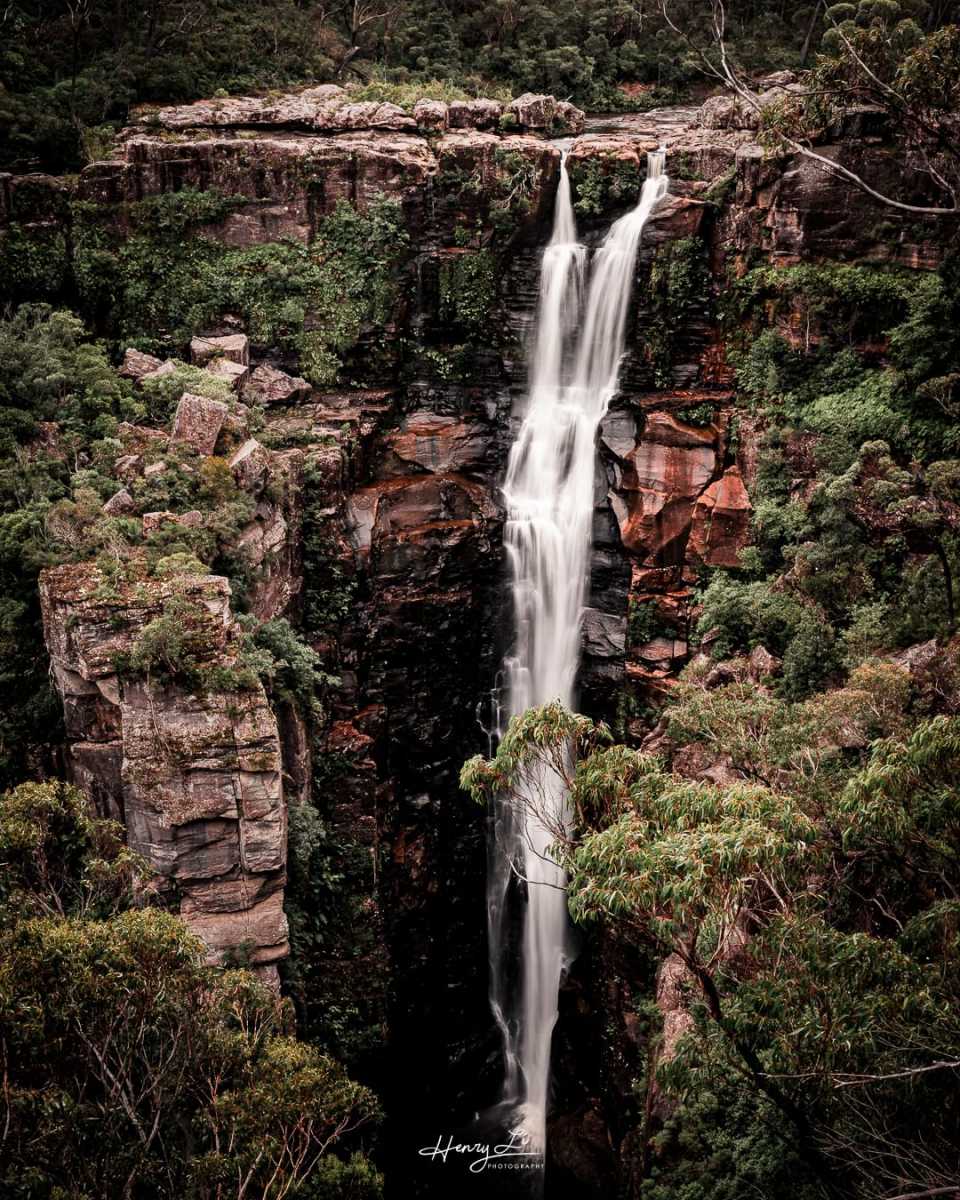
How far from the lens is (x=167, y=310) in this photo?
25.2m

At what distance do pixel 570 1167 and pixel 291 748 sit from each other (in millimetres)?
10968

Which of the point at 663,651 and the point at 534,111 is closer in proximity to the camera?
the point at 663,651

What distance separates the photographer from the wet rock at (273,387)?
2415 centimetres

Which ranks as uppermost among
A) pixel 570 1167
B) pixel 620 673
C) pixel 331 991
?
pixel 620 673

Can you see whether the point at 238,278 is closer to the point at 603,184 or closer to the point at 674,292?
the point at 603,184

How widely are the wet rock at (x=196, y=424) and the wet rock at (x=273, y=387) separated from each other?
4.05 metres

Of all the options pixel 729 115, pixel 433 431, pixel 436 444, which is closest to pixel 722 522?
pixel 436 444

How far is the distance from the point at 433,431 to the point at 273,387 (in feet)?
14.4

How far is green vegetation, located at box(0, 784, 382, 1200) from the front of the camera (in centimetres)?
949

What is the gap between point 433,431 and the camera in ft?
83.9

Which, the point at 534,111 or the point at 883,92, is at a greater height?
the point at 534,111

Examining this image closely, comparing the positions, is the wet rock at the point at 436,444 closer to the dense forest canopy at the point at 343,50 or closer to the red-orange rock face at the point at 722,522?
the red-orange rock face at the point at 722,522

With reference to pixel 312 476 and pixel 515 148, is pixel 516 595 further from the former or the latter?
pixel 515 148

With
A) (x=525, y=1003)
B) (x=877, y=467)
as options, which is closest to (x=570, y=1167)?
(x=525, y=1003)
